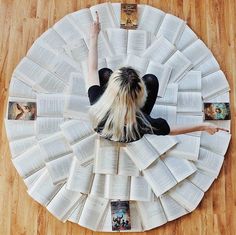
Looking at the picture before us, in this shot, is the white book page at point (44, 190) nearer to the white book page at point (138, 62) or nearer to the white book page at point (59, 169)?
the white book page at point (59, 169)

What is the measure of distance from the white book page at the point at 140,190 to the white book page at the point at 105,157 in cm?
10

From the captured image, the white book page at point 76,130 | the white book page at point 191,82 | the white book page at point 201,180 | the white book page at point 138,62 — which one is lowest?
the white book page at point 201,180

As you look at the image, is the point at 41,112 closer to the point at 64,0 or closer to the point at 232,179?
the point at 64,0

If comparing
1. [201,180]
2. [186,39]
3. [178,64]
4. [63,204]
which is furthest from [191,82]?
[63,204]

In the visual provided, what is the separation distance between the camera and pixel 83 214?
1677 mm

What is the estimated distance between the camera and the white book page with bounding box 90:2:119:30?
Result: 6.11 ft

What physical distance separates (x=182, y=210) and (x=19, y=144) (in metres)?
0.73

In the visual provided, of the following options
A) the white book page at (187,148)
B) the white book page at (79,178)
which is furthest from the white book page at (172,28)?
the white book page at (79,178)

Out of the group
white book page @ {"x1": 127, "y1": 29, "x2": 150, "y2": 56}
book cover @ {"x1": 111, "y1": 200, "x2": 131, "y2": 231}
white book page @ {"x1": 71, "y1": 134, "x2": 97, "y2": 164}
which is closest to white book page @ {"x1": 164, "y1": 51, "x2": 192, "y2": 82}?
white book page @ {"x1": 127, "y1": 29, "x2": 150, "y2": 56}

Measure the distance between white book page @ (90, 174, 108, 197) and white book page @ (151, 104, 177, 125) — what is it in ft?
1.15

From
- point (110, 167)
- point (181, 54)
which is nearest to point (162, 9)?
point (181, 54)

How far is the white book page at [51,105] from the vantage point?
1.72 m

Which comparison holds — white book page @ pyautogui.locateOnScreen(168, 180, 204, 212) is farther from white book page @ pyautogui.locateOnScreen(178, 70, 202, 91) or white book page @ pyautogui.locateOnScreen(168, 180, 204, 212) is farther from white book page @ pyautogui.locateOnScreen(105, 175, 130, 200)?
white book page @ pyautogui.locateOnScreen(178, 70, 202, 91)

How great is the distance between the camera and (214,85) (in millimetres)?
1826
